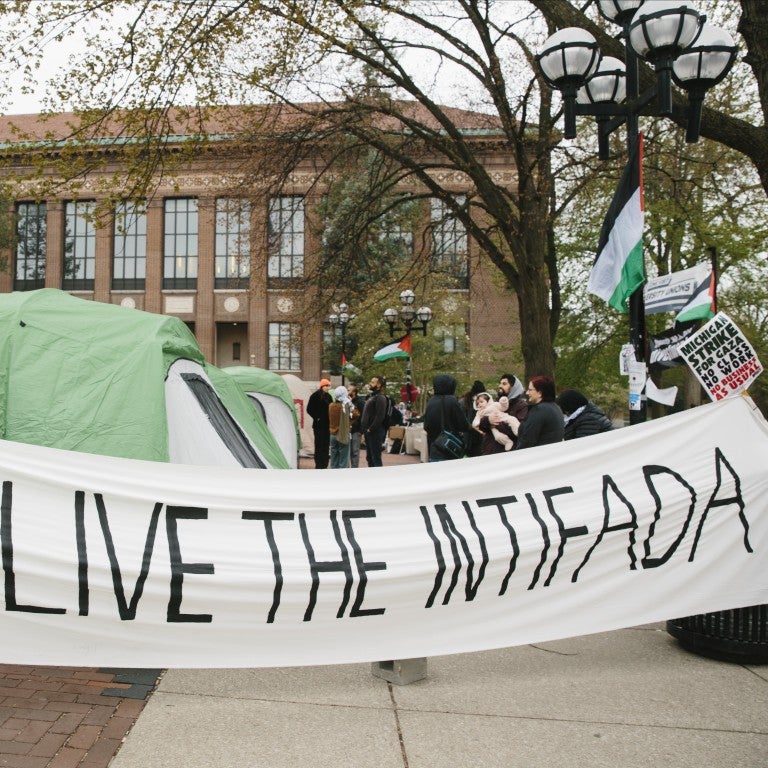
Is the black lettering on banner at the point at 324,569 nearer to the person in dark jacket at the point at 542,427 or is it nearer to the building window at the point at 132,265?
the person in dark jacket at the point at 542,427

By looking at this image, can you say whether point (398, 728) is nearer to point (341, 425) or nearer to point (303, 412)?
Answer: point (341, 425)

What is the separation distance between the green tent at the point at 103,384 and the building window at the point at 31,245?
4971 centimetres

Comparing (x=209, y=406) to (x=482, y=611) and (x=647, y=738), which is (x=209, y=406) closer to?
(x=482, y=611)

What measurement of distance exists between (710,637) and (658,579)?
607mm

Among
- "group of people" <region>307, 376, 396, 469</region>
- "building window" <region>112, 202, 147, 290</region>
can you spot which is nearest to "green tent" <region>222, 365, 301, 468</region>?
"group of people" <region>307, 376, 396, 469</region>

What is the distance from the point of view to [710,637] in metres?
5.11

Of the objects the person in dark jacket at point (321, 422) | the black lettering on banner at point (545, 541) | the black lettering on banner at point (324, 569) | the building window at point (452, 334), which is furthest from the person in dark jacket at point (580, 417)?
the building window at point (452, 334)

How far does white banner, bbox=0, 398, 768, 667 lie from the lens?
13.7 feet

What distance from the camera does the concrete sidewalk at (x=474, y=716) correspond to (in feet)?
12.3

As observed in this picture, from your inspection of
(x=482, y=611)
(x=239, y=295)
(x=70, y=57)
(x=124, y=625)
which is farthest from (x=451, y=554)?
(x=239, y=295)

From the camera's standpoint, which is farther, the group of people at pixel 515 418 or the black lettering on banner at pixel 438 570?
the group of people at pixel 515 418

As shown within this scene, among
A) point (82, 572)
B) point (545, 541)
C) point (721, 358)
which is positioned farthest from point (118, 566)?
point (721, 358)

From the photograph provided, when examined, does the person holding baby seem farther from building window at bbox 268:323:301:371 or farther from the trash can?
building window at bbox 268:323:301:371

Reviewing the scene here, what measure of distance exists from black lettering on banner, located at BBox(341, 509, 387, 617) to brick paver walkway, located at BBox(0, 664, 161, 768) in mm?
1279
